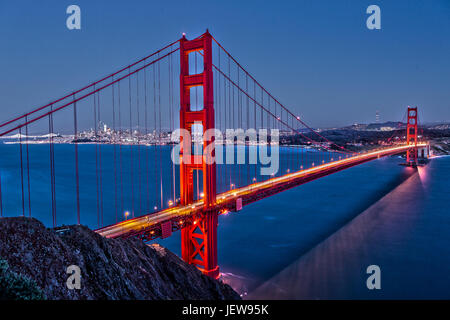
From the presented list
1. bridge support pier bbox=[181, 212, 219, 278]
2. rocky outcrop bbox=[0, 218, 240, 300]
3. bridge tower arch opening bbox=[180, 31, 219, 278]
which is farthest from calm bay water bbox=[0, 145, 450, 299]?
rocky outcrop bbox=[0, 218, 240, 300]

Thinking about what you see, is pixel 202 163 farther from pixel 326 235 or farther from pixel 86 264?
pixel 326 235

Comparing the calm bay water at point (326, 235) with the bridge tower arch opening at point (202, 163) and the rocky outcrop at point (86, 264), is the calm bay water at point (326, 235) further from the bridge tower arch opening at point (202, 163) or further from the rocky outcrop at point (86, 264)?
the rocky outcrop at point (86, 264)

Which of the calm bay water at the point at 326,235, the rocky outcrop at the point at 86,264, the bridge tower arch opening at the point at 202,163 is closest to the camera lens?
the rocky outcrop at the point at 86,264

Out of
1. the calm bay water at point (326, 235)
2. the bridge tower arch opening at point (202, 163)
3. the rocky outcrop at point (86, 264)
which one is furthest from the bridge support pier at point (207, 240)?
the rocky outcrop at point (86, 264)

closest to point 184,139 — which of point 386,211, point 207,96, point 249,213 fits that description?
point 207,96

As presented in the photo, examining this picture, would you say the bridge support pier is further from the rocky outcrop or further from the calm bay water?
the rocky outcrop
